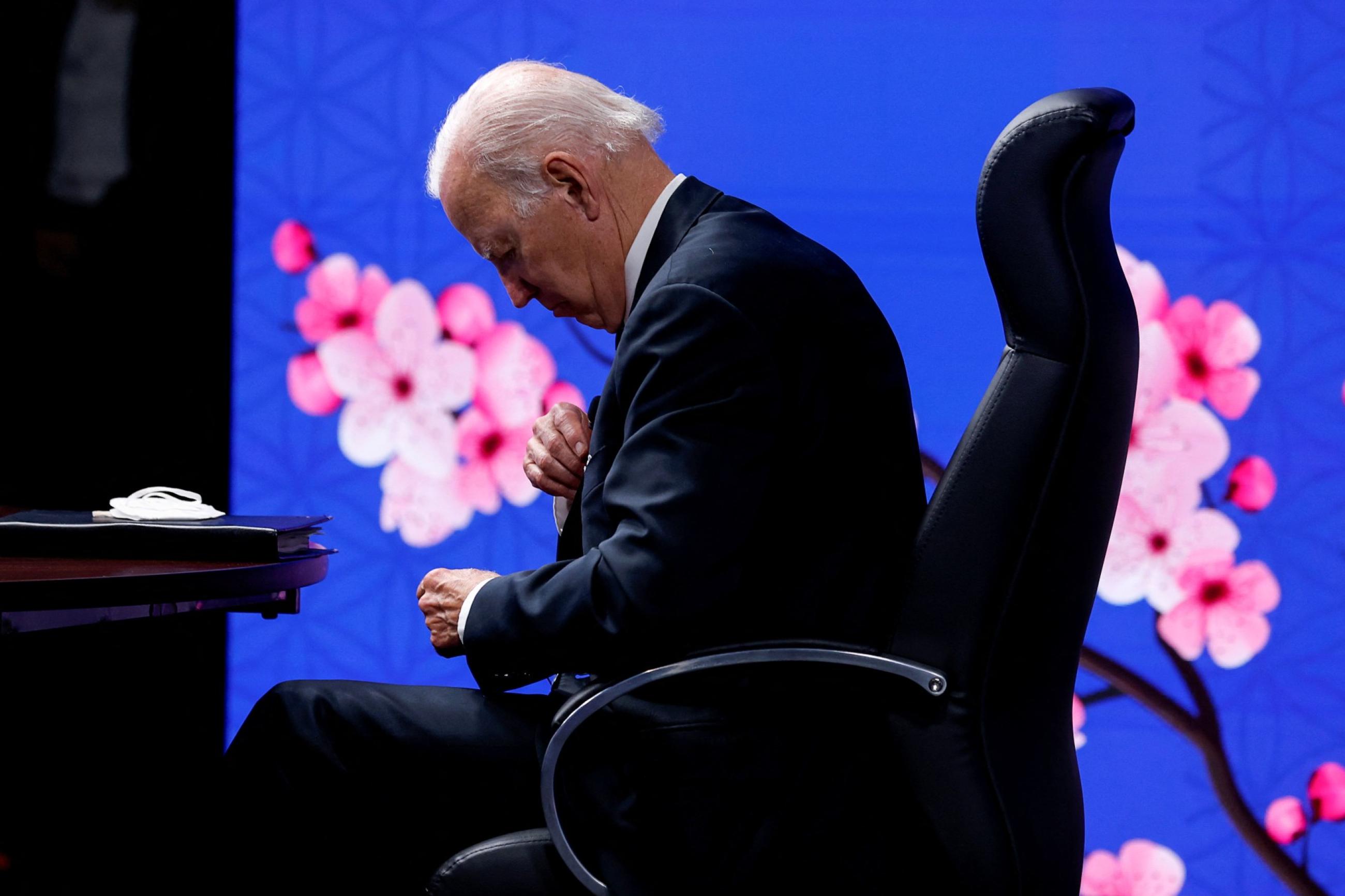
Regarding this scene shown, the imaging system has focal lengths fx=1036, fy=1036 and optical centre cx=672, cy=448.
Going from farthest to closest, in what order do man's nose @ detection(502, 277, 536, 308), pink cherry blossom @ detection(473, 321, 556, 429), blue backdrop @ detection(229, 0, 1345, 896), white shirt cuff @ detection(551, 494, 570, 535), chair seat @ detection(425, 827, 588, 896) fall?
pink cherry blossom @ detection(473, 321, 556, 429) → blue backdrop @ detection(229, 0, 1345, 896) → white shirt cuff @ detection(551, 494, 570, 535) → man's nose @ detection(502, 277, 536, 308) → chair seat @ detection(425, 827, 588, 896)

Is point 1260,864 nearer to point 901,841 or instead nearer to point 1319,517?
point 1319,517

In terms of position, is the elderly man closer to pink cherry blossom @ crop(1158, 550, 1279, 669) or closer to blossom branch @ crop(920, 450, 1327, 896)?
blossom branch @ crop(920, 450, 1327, 896)

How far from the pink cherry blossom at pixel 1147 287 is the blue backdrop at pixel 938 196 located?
26 millimetres

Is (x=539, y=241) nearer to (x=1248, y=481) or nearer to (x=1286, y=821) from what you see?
(x=1248, y=481)

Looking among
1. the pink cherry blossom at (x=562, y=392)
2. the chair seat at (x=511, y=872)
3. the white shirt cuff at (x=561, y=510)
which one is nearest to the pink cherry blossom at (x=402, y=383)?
the pink cherry blossom at (x=562, y=392)

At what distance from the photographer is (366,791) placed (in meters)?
1.21

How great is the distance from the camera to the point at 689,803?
971 millimetres

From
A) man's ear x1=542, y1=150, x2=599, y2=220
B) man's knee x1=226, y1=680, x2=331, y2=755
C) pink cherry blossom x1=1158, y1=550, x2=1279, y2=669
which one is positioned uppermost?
man's ear x1=542, y1=150, x2=599, y2=220

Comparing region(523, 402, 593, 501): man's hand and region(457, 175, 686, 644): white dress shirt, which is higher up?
region(457, 175, 686, 644): white dress shirt

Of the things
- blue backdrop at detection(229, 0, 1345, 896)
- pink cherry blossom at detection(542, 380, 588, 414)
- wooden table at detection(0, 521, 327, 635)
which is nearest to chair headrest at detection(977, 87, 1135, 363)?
wooden table at detection(0, 521, 327, 635)

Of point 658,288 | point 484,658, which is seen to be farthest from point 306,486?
point 658,288

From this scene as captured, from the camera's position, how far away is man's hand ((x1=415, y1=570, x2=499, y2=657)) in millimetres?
1132

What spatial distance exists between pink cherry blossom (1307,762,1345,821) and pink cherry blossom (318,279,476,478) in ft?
6.08

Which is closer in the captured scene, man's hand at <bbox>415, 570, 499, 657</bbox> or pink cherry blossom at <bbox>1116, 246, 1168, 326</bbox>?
man's hand at <bbox>415, 570, 499, 657</bbox>
